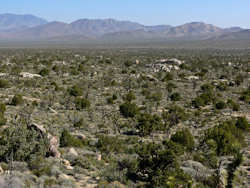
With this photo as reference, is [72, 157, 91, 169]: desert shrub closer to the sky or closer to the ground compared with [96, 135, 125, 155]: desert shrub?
closer to the sky

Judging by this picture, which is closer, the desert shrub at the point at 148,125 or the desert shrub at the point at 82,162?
the desert shrub at the point at 82,162

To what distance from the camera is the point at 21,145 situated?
26.7 ft

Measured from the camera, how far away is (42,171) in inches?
297

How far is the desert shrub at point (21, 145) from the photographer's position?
319 inches

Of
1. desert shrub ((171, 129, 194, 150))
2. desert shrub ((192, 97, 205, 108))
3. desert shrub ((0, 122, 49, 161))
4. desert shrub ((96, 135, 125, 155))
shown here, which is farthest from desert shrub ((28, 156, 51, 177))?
desert shrub ((192, 97, 205, 108))

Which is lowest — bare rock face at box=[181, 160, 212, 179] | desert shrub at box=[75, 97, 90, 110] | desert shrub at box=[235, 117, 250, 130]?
bare rock face at box=[181, 160, 212, 179]

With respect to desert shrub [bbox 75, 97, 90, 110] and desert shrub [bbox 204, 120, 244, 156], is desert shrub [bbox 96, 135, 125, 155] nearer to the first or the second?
desert shrub [bbox 204, 120, 244, 156]

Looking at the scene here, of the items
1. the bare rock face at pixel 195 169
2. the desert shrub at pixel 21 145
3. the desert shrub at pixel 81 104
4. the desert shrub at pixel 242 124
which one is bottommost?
the bare rock face at pixel 195 169

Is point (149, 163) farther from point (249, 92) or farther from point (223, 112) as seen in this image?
point (249, 92)

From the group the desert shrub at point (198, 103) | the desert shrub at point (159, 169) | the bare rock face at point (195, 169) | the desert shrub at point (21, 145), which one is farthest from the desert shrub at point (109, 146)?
the desert shrub at point (198, 103)

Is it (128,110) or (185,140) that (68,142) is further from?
(128,110)

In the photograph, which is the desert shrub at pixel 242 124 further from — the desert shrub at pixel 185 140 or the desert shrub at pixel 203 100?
the desert shrub at pixel 203 100

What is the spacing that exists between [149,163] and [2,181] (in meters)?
3.80

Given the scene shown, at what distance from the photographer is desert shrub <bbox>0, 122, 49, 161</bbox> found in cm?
811
